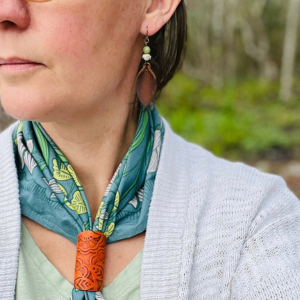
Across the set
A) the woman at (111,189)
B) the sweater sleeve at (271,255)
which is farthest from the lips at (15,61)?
the sweater sleeve at (271,255)

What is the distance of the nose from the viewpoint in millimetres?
1212

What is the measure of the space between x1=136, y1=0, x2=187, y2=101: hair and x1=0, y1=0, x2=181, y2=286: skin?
0.40ft

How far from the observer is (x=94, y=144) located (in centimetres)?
164

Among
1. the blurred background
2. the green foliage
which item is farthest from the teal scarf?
the green foliage

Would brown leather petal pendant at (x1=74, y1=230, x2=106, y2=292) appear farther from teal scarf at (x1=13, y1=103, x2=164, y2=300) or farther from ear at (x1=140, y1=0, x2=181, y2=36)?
ear at (x1=140, y1=0, x2=181, y2=36)

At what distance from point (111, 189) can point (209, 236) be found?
41 centimetres

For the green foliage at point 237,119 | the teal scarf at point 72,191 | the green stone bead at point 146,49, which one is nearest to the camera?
the teal scarf at point 72,191

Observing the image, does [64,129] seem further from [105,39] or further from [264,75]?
[264,75]

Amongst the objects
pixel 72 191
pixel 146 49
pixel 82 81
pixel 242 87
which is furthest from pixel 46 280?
pixel 242 87

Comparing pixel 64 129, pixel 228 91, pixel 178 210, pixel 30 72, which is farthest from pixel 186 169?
pixel 228 91

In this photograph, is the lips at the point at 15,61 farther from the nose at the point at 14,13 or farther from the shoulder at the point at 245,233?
the shoulder at the point at 245,233

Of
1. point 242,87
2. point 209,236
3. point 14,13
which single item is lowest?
point 209,236

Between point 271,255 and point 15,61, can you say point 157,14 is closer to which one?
point 15,61

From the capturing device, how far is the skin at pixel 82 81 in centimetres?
126
